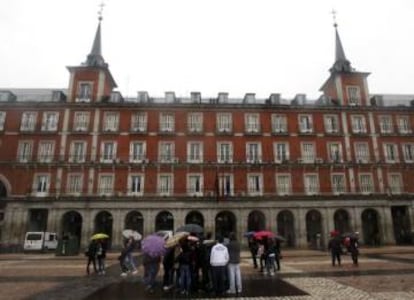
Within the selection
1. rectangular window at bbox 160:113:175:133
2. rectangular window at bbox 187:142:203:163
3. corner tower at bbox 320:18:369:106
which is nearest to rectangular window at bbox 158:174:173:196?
rectangular window at bbox 187:142:203:163

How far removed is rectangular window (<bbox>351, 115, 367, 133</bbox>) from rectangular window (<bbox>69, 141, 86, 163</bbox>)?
32515 mm

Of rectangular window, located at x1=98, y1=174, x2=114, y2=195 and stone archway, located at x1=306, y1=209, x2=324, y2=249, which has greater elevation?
rectangular window, located at x1=98, y1=174, x2=114, y2=195

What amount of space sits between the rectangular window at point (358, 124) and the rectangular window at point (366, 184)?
18.6 feet

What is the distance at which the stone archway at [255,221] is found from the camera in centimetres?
3712

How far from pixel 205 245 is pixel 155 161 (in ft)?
85.1

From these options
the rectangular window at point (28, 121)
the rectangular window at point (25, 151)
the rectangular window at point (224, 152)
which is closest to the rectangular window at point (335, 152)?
the rectangular window at point (224, 152)

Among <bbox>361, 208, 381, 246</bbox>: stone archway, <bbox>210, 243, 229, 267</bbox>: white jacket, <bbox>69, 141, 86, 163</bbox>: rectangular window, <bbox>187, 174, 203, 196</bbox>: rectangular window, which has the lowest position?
<bbox>210, 243, 229, 267</bbox>: white jacket

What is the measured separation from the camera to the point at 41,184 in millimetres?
35688

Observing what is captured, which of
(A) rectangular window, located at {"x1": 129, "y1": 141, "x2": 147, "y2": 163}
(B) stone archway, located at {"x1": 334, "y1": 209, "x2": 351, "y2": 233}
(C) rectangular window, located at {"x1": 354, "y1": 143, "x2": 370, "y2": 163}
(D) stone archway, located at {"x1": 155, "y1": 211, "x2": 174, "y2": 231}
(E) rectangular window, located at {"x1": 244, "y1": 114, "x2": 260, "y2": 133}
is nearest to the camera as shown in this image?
(D) stone archway, located at {"x1": 155, "y1": 211, "x2": 174, "y2": 231}

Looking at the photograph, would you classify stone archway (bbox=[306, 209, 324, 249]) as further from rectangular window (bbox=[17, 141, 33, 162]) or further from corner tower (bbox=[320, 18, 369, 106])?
rectangular window (bbox=[17, 141, 33, 162])

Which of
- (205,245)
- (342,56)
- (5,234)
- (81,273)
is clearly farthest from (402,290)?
(342,56)

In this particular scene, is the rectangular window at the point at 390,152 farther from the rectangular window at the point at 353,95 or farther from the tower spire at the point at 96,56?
the tower spire at the point at 96,56

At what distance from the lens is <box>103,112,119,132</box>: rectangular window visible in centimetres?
3784

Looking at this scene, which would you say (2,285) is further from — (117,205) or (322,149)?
(322,149)
